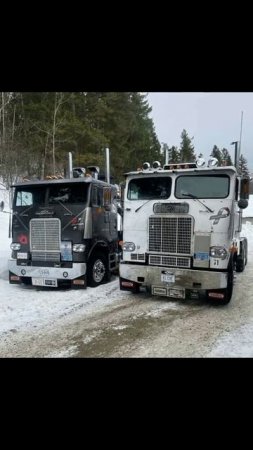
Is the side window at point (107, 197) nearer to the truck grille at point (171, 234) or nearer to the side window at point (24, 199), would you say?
the side window at point (24, 199)

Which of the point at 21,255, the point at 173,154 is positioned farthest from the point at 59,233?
the point at 173,154

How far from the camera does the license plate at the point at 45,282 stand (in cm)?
782

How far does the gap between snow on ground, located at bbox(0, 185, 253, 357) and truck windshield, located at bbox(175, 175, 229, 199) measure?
2523 millimetres

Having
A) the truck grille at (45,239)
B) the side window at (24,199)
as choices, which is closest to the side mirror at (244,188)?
the truck grille at (45,239)

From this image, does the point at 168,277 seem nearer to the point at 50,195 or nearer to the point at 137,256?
the point at 137,256

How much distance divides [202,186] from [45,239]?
12.6ft

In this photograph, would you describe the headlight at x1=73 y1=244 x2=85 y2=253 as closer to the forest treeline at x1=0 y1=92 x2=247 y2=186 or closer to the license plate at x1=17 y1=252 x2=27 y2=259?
the license plate at x1=17 y1=252 x2=27 y2=259

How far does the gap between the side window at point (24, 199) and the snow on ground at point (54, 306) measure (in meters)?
2.09

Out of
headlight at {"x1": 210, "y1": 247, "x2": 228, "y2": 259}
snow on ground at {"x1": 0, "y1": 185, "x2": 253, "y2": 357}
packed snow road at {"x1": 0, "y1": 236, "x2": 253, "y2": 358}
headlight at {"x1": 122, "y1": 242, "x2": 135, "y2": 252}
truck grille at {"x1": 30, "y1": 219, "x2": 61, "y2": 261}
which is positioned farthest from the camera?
truck grille at {"x1": 30, "y1": 219, "x2": 61, "y2": 261}

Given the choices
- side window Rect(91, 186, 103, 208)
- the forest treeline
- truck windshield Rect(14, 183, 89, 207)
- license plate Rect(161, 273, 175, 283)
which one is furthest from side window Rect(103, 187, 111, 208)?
the forest treeline

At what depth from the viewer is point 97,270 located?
834 cm

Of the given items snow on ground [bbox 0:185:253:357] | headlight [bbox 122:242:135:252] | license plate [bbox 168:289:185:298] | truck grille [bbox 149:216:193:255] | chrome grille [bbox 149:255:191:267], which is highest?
truck grille [bbox 149:216:193:255]

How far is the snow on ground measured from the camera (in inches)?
195

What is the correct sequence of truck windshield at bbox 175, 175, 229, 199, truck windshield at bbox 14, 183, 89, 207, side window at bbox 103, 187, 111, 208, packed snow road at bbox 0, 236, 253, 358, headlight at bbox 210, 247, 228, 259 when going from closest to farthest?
packed snow road at bbox 0, 236, 253, 358 → headlight at bbox 210, 247, 228, 259 → truck windshield at bbox 175, 175, 229, 199 → truck windshield at bbox 14, 183, 89, 207 → side window at bbox 103, 187, 111, 208
